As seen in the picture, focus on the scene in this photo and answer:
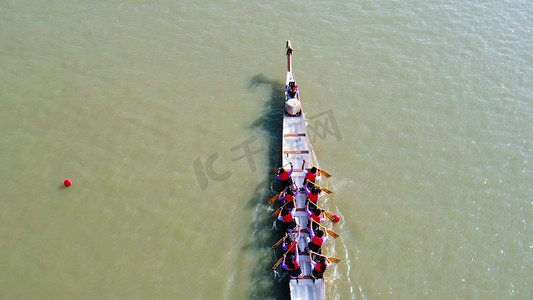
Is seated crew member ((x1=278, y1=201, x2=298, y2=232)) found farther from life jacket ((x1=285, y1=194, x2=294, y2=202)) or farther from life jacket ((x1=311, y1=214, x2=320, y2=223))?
life jacket ((x1=311, y1=214, x2=320, y2=223))

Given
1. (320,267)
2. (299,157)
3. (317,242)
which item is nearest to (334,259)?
(317,242)

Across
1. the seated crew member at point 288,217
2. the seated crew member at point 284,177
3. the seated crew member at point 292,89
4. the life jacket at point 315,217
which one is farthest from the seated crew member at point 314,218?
the seated crew member at point 292,89

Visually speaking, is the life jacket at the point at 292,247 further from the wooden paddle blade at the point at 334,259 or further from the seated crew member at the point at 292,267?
the wooden paddle blade at the point at 334,259

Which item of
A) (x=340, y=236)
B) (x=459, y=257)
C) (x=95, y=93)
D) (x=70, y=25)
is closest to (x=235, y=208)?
(x=340, y=236)

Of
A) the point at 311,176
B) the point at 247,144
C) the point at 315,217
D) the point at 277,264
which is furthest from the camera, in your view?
the point at 247,144

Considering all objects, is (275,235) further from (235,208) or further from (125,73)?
(125,73)

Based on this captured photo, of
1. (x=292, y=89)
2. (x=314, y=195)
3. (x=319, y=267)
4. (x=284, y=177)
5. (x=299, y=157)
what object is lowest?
(x=319, y=267)

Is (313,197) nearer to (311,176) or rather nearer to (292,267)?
(311,176)
